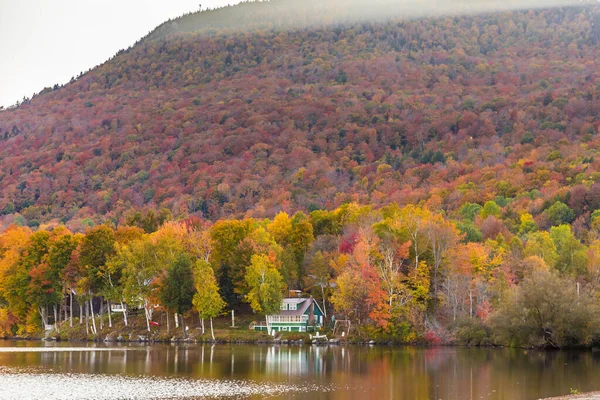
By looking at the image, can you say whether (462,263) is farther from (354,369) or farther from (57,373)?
(57,373)

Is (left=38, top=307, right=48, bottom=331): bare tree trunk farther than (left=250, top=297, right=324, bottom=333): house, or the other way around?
(left=38, top=307, right=48, bottom=331): bare tree trunk

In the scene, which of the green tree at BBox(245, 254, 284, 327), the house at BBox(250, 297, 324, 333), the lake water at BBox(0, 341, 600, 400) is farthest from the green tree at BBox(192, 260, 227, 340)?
the lake water at BBox(0, 341, 600, 400)

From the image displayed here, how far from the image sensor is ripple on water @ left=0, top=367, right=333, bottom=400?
52031 mm

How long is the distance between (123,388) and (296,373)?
14.5 m

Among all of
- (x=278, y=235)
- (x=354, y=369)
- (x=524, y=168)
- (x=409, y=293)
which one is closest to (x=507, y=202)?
(x=524, y=168)

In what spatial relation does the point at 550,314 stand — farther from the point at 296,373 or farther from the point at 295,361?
the point at 296,373

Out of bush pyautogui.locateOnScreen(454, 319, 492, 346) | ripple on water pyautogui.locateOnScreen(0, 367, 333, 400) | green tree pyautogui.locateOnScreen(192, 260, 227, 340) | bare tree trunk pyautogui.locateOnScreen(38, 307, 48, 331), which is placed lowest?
ripple on water pyautogui.locateOnScreen(0, 367, 333, 400)

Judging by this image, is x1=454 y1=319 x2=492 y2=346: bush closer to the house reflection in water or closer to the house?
the house reflection in water

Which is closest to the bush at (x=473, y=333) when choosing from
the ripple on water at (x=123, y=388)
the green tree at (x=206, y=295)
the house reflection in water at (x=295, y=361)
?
the house reflection in water at (x=295, y=361)

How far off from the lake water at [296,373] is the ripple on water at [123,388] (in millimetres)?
65

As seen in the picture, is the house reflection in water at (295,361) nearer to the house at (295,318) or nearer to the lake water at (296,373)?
the lake water at (296,373)

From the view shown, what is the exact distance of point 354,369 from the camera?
6706 cm

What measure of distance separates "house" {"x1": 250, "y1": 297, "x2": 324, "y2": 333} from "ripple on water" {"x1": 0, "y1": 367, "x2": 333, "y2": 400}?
41305 mm

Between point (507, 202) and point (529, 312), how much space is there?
298 ft
